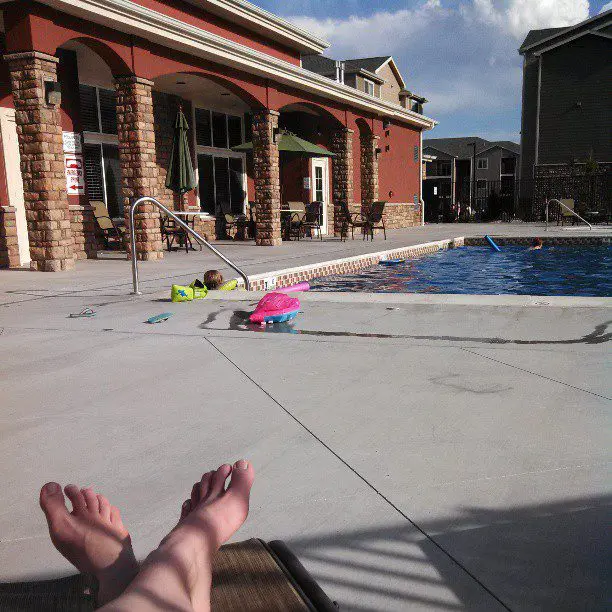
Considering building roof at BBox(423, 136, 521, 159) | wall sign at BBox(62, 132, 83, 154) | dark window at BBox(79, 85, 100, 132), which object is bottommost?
wall sign at BBox(62, 132, 83, 154)

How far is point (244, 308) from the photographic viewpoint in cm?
493

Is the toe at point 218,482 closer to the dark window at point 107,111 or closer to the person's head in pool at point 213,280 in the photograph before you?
the person's head in pool at point 213,280

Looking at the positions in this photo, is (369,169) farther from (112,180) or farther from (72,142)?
(72,142)

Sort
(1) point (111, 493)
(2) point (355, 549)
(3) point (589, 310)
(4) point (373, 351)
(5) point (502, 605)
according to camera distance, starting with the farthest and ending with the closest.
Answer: (3) point (589, 310) → (4) point (373, 351) → (1) point (111, 493) → (2) point (355, 549) → (5) point (502, 605)

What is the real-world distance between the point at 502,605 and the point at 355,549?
0.39 metres

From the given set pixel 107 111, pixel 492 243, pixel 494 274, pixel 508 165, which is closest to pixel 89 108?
pixel 107 111

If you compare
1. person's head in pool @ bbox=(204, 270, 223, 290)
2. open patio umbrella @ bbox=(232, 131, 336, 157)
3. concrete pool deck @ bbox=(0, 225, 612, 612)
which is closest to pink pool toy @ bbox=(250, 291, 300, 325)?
concrete pool deck @ bbox=(0, 225, 612, 612)

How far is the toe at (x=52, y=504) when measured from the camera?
1306 millimetres

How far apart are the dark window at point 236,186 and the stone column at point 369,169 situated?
365 centimetres

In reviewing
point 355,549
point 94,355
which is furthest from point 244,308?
point 355,549

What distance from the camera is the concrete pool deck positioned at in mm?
1477

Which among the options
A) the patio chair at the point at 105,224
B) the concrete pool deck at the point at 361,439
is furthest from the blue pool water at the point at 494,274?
the patio chair at the point at 105,224

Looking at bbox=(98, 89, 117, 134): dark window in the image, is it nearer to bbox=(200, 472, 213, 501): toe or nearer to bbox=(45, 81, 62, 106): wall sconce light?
bbox=(45, 81, 62, 106): wall sconce light

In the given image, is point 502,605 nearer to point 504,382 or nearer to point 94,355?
point 504,382
